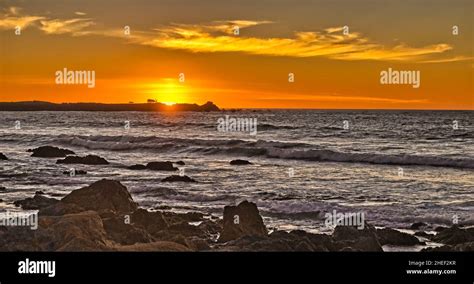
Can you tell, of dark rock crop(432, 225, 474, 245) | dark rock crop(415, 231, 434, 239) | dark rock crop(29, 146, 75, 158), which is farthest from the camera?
dark rock crop(29, 146, 75, 158)

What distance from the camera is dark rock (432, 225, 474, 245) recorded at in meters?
14.8

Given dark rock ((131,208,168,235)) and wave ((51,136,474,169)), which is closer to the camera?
dark rock ((131,208,168,235))

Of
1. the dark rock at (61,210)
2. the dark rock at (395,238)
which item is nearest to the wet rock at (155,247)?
the dark rock at (61,210)

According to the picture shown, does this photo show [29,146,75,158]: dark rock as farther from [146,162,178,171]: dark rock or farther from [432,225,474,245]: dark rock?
[432,225,474,245]: dark rock

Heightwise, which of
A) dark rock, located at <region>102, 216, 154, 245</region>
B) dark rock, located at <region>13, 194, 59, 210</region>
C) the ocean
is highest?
dark rock, located at <region>102, 216, 154, 245</region>

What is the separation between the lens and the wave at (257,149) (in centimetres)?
4984

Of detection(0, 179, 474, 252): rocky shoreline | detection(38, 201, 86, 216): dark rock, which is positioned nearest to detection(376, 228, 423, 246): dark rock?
detection(0, 179, 474, 252): rocky shoreline

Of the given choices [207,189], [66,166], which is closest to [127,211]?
[207,189]

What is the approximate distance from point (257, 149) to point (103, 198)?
44.2 m

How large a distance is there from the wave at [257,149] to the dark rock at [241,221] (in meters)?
36.1

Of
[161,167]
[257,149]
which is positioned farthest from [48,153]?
[257,149]

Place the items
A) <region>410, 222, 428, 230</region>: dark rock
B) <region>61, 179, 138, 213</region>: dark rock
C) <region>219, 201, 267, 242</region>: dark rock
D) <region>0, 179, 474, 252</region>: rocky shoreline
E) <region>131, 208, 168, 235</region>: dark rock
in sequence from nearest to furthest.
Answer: <region>0, 179, 474, 252</region>: rocky shoreline
<region>131, 208, 168, 235</region>: dark rock
<region>219, 201, 267, 242</region>: dark rock
<region>61, 179, 138, 213</region>: dark rock
<region>410, 222, 428, 230</region>: dark rock
